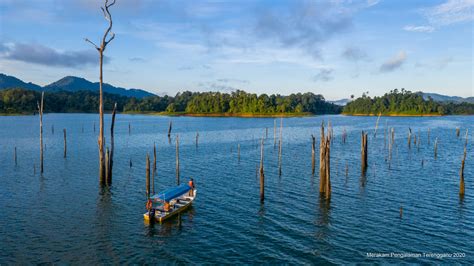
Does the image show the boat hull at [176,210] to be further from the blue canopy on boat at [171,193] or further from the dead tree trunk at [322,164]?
the dead tree trunk at [322,164]

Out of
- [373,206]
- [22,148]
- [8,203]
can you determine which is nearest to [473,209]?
[373,206]

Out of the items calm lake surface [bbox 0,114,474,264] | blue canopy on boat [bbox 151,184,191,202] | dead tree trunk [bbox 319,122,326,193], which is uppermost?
dead tree trunk [bbox 319,122,326,193]

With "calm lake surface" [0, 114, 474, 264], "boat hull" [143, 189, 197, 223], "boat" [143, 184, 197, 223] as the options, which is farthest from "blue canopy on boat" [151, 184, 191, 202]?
"calm lake surface" [0, 114, 474, 264]

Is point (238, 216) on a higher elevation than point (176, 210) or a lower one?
lower

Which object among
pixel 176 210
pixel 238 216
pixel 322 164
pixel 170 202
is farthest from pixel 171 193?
pixel 322 164

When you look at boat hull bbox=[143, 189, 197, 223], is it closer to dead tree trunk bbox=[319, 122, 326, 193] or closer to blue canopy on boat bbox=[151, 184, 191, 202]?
blue canopy on boat bbox=[151, 184, 191, 202]

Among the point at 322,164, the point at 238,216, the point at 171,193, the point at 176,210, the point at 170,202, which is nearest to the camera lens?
the point at 238,216

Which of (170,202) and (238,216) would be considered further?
(170,202)

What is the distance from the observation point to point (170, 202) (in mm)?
29922

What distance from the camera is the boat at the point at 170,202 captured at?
2727 centimetres

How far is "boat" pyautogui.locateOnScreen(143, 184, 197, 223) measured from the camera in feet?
89.5

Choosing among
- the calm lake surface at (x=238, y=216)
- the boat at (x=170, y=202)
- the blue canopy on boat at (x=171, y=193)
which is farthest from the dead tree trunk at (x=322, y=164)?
the blue canopy on boat at (x=171, y=193)

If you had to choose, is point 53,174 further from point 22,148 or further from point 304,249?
point 304,249

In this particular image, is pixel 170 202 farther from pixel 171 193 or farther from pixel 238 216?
pixel 238 216
